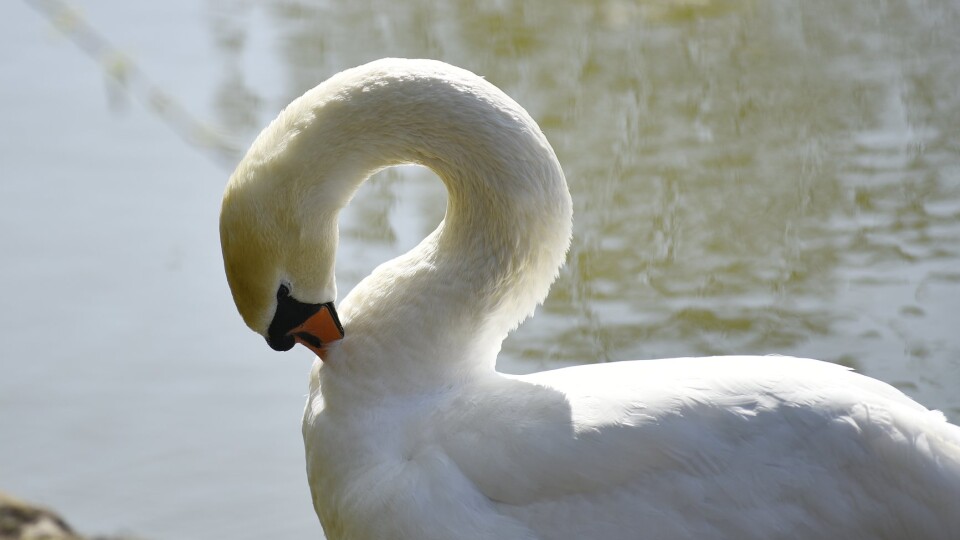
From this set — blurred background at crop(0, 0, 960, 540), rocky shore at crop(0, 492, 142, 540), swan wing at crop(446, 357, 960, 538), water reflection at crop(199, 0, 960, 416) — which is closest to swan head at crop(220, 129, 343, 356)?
swan wing at crop(446, 357, 960, 538)

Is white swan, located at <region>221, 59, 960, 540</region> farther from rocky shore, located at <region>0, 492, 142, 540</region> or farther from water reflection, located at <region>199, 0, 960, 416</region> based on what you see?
water reflection, located at <region>199, 0, 960, 416</region>

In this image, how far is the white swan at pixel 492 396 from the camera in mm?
2078

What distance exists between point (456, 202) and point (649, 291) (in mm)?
1754

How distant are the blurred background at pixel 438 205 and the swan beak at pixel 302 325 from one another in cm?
99

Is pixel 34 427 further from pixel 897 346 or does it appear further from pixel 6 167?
pixel 897 346

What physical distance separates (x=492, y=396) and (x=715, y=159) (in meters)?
2.57

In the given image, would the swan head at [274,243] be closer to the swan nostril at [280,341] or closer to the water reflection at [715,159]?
the swan nostril at [280,341]

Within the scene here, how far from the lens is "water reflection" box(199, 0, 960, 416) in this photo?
12.7 feet

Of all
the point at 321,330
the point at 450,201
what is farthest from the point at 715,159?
the point at 321,330

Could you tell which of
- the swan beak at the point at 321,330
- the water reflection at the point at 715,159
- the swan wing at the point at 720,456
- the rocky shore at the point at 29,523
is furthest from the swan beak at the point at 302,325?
the water reflection at the point at 715,159

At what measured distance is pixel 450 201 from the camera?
2.40 m

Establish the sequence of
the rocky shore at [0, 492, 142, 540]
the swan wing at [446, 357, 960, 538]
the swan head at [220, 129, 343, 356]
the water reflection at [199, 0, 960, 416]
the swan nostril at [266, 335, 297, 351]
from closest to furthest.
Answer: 1. the swan wing at [446, 357, 960, 538]
2. the swan head at [220, 129, 343, 356]
3. the swan nostril at [266, 335, 297, 351]
4. the rocky shore at [0, 492, 142, 540]
5. the water reflection at [199, 0, 960, 416]

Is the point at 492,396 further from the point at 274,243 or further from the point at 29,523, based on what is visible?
the point at 29,523

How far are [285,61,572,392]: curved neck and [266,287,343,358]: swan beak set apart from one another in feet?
0.13
